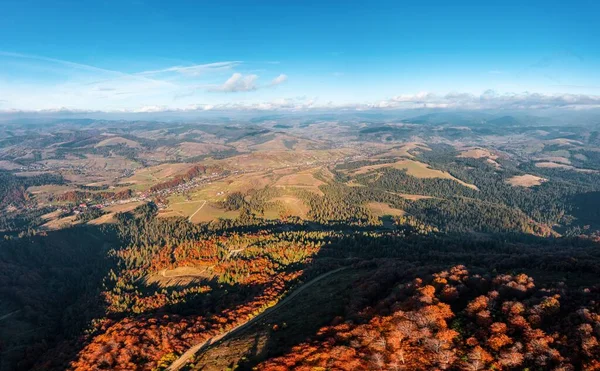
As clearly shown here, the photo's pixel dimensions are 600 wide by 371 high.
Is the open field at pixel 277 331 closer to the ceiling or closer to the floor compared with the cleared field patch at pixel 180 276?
closer to the ceiling

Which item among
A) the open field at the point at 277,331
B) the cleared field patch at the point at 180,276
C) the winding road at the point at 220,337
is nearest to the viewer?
the open field at the point at 277,331

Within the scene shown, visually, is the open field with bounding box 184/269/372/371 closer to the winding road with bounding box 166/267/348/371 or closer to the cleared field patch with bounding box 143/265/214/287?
the winding road with bounding box 166/267/348/371

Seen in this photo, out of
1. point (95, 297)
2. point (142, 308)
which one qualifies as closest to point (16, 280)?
point (95, 297)

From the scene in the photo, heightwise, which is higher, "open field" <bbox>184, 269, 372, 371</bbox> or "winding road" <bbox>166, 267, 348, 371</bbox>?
"open field" <bbox>184, 269, 372, 371</bbox>

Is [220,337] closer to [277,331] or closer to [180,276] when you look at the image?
[277,331]

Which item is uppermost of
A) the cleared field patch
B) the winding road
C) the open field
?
the open field

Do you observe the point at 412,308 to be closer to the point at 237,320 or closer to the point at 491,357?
the point at 491,357

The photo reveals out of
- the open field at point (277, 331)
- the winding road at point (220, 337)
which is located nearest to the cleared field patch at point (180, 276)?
the winding road at point (220, 337)

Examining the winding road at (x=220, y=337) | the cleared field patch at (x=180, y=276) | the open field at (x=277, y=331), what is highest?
the open field at (x=277, y=331)

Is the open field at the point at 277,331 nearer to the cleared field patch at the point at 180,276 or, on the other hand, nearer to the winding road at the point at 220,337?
the winding road at the point at 220,337

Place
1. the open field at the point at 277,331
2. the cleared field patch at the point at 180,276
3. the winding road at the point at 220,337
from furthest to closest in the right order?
1. the cleared field patch at the point at 180,276
2. the winding road at the point at 220,337
3. the open field at the point at 277,331

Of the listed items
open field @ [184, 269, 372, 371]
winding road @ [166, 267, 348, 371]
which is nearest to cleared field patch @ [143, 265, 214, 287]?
winding road @ [166, 267, 348, 371]
